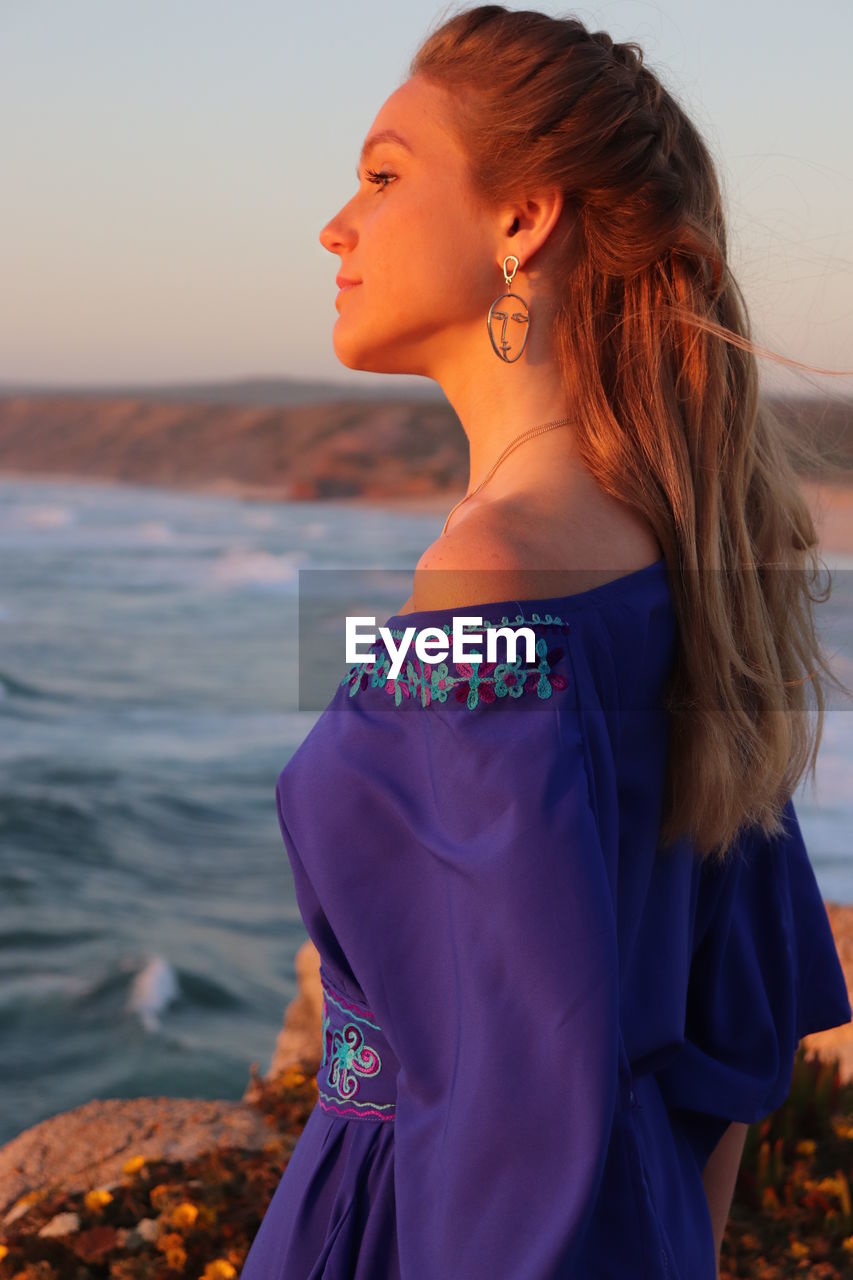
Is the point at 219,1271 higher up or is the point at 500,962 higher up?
the point at 500,962

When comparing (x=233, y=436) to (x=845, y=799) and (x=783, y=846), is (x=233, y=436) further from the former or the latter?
(x=783, y=846)

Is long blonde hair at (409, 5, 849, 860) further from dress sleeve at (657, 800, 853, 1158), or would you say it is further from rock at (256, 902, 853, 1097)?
rock at (256, 902, 853, 1097)

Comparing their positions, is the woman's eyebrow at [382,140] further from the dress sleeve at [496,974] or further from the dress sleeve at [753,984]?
the dress sleeve at [753,984]

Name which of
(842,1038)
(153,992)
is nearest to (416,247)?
(842,1038)

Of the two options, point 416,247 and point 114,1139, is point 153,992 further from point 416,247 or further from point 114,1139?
point 416,247

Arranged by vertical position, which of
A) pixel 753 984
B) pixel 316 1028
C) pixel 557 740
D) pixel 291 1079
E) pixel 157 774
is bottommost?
pixel 157 774

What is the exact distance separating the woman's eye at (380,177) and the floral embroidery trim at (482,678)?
1.73ft

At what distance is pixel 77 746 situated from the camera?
1453cm

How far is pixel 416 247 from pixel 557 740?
55 cm

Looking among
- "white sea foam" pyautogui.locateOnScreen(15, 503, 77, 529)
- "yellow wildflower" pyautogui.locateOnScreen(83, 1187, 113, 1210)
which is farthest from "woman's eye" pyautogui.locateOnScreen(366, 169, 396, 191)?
"white sea foam" pyautogui.locateOnScreen(15, 503, 77, 529)

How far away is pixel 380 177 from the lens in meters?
1.34

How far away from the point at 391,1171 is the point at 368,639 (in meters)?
0.47

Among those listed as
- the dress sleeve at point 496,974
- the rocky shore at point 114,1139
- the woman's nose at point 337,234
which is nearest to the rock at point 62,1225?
the rocky shore at point 114,1139

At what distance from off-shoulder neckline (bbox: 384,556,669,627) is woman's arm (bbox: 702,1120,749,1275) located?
668mm
